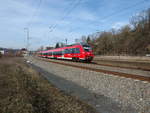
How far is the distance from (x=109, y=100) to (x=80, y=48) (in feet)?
54.7

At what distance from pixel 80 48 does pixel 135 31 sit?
1571 inches

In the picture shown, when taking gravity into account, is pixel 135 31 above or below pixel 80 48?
above

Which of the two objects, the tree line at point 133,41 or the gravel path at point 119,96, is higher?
the tree line at point 133,41

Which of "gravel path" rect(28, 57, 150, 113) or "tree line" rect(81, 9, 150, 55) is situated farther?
"tree line" rect(81, 9, 150, 55)

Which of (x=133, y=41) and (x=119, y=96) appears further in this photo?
(x=133, y=41)

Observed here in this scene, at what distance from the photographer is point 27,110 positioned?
4.59 meters

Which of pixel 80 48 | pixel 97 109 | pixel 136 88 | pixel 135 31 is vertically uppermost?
pixel 135 31

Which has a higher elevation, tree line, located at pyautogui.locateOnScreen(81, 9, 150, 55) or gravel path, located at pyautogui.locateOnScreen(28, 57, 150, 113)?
tree line, located at pyautogui.locateOnScreen(81, 9, 150, 55)

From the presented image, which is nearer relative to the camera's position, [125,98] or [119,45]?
[125,98]

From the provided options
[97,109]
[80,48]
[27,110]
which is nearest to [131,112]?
[97,109]

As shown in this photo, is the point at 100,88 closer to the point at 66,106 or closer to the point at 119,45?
the point at 66,106

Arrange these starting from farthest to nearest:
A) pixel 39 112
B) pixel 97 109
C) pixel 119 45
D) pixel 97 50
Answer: pixel 97 50 → pixel 119 45 → pixel 97 109 → pixel 39 112

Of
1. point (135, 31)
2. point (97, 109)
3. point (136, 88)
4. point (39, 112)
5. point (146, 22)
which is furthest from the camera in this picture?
point (135, 31)

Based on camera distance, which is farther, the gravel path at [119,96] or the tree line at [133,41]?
the tree line at [133,41]
